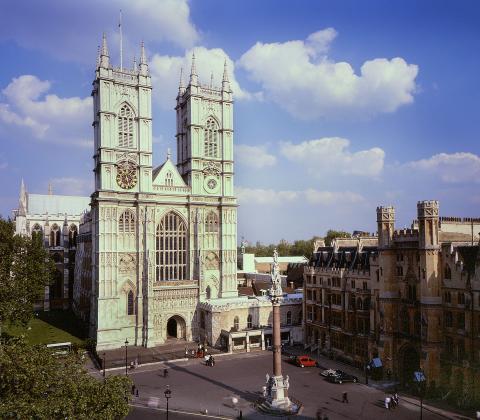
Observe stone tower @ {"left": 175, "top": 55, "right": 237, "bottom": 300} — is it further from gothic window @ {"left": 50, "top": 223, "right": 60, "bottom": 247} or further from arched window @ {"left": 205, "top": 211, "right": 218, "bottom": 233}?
gothic window @ {"left": 50, "top": 223, "right": 60, "bottom": 247}

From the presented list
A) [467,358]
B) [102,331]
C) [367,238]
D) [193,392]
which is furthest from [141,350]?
[467,358]

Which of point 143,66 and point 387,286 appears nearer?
point 387,286

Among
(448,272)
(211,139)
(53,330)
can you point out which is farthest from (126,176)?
(448,272)

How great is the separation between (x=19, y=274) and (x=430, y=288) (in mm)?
40102

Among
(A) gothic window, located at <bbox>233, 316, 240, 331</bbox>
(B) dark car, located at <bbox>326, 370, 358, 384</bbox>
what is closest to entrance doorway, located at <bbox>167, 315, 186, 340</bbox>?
(A) gothic window, located at <bbox>233, 316, 240, 331</bbox>

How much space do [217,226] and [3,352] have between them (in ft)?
154

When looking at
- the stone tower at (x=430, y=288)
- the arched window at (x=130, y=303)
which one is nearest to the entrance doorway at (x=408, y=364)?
the stone tower at (x=430, y=288)

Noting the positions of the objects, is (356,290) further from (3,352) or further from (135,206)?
(3,352)

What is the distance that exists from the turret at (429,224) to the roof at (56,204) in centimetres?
7518

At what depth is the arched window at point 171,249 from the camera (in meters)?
63.7

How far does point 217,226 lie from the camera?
6806cm

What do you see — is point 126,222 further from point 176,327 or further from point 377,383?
point 377,383

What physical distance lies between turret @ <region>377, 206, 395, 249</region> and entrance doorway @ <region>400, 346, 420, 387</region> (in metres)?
10.2

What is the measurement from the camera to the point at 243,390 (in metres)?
40.8
